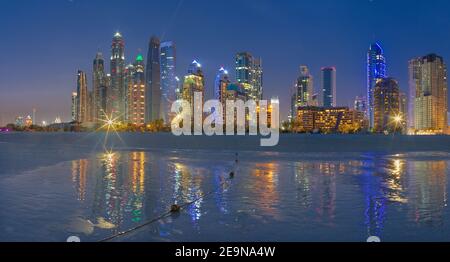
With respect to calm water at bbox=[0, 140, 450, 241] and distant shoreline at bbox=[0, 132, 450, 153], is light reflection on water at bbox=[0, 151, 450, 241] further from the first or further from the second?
distant shoreline at bbox=[0, 132, 450, 153]

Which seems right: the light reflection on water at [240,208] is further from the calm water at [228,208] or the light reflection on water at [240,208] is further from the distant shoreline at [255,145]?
the distant shoreline at [255,145]

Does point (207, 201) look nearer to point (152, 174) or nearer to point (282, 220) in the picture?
point (282, 220)

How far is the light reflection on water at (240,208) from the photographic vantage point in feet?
31.2

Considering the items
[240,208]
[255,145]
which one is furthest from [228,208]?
[255,145]

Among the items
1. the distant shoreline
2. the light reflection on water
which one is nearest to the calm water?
→ the light reflection on water

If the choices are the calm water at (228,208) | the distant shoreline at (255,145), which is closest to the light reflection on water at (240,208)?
the calm water at (228,208)

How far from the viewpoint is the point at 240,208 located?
12609 millimetres

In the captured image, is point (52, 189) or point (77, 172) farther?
point (77, 172)

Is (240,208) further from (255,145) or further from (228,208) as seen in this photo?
(255,145)
